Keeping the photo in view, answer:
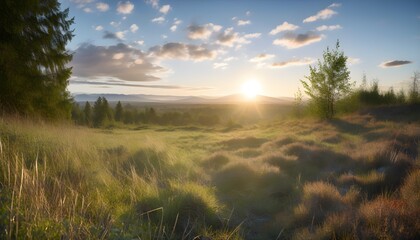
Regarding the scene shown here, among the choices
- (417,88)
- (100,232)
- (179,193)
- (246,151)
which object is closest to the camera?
(100,232)

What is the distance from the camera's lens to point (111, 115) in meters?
64.7

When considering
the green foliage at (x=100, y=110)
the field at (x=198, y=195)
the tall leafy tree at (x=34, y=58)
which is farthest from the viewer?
the green foliage at (x=100, y=110)

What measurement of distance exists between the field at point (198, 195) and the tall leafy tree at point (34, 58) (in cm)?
735

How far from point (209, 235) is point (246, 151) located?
1099 cm

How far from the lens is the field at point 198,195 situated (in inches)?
165

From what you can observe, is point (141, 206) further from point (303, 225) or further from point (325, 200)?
point (325, 200)

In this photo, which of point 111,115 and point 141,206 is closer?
point 141,206

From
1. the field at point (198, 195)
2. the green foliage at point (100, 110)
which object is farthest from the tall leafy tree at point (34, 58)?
the green foliage at point (100, 110)

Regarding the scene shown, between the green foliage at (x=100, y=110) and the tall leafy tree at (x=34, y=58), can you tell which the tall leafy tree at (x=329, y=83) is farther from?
the green foliage at (x=100, y=110)

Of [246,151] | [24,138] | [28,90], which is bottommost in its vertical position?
[246,151]

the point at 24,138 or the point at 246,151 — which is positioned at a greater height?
the point at 24,138

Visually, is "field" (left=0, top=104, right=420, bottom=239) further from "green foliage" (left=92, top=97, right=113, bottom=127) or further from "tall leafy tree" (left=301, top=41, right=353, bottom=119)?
"green foliage" (left=92, top=97, right=113, bottom=127)

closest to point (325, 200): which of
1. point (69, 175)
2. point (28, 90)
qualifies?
point (69, 175)

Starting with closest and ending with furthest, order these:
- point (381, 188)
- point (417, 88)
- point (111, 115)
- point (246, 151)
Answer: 1. point (381, 188)
2. point (246, 151)
3. point (417, 88)
4. point (111, 115)
